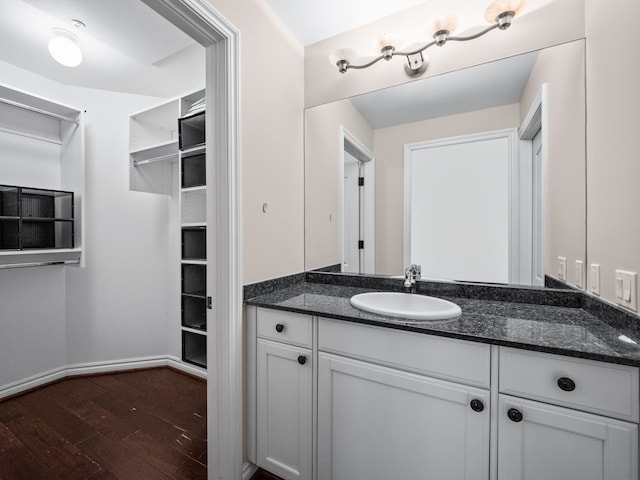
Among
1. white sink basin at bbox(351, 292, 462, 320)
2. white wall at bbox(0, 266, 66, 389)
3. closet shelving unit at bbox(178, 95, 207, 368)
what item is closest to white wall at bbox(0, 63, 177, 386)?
white wall at bbox(0, 266, 66, 389)

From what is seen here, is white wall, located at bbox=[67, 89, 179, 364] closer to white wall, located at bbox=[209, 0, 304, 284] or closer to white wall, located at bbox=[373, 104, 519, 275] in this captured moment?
white wall, located at bbox=[209, 0, 304, 284]

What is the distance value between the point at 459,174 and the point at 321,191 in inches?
31.5

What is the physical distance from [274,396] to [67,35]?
7.39 feet

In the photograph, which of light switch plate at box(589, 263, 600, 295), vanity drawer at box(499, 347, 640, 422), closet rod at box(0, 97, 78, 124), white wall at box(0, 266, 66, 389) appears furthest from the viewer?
white wall at box(0, 266, 66, 389)

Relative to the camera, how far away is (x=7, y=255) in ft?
5.98

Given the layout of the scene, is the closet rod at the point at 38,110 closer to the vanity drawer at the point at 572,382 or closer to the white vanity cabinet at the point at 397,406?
the white vanity cabinet at the point at 397,406

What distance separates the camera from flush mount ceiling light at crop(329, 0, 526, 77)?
4.05ft

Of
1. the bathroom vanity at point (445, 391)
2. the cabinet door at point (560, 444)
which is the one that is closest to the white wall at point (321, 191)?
the bathroom vanity at point (445, 391)

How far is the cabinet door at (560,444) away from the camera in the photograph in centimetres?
74

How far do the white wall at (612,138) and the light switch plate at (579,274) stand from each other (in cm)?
5

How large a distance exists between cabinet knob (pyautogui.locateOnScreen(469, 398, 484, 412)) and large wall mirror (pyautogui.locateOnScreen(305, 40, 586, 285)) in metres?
0.68

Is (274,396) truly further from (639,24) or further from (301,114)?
(639,24)

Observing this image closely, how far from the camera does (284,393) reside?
1.25 m

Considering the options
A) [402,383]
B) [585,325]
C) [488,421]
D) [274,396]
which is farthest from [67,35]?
[585,325]
